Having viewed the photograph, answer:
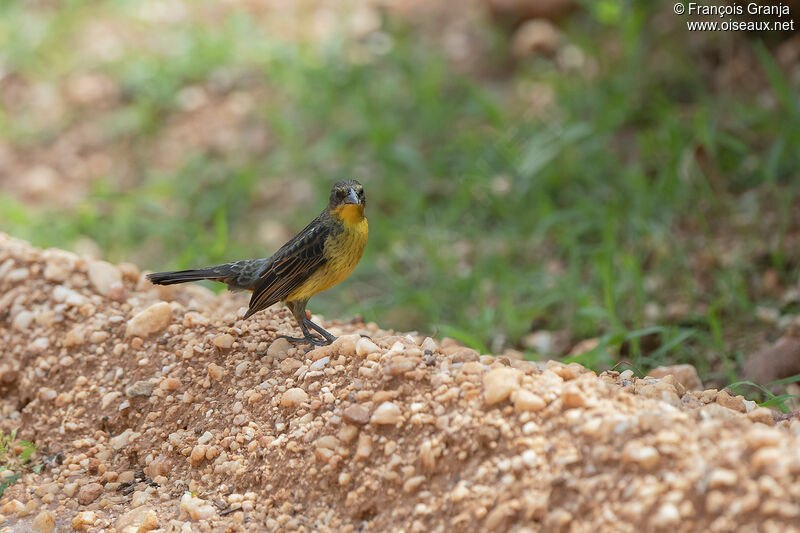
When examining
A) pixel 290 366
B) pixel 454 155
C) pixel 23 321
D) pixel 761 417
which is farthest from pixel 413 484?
pixel 454 155

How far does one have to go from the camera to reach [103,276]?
4258mm

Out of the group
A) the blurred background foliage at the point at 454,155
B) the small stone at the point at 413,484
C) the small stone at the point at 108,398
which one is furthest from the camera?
the blurred background foliage at the point at 454,155

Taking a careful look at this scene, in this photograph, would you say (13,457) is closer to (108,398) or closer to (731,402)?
(108,398)

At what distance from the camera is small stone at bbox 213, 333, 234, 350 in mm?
3641

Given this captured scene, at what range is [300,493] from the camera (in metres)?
2.97

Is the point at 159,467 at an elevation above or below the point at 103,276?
below

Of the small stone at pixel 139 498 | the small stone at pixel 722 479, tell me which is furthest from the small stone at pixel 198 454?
the small stone at pixel 722 479

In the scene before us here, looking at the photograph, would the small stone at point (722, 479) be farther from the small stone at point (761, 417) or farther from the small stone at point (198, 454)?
the small stone at point (198, 454)

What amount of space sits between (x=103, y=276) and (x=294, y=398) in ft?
Result: 5.10

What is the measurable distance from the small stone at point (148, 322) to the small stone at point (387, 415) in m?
1.36

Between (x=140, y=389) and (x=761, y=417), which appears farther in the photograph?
(x=140, y=389)

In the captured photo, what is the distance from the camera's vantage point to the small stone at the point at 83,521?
3053 mm

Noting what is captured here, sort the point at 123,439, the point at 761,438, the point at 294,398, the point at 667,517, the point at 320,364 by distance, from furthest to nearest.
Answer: the point at 123,439 → the point at 320,364 → the point at 294,398 → the point at 761,438 → the point at 667,517

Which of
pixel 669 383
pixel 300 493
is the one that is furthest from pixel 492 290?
pixel 300 493
